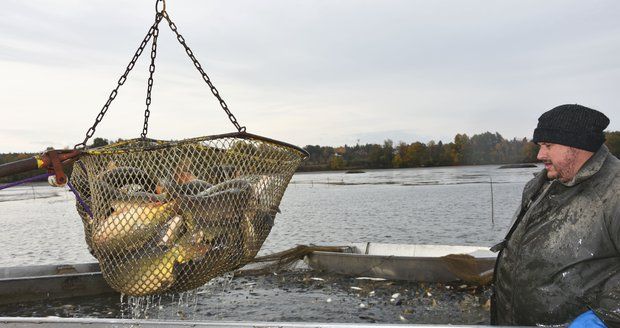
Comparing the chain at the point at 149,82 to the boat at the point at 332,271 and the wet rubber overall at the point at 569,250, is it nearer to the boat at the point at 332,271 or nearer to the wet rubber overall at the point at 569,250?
the wet rubber overall at the point at 569,250

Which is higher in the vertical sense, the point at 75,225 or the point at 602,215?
the point at 602,215

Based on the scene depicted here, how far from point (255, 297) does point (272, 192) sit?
594 centimetres

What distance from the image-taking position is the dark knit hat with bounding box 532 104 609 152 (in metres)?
3.33

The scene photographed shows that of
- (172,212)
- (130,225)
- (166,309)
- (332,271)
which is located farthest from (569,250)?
(332,271)

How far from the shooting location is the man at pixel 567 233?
312 centimetres

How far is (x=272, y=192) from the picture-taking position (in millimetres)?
4465

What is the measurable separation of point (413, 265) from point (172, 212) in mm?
6969

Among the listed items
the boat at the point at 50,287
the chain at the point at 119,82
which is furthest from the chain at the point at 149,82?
the boat at the point at 50,287

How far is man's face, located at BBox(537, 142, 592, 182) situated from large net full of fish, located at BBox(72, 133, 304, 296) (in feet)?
6.23

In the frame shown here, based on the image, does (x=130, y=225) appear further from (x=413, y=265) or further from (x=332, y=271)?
(x=332, y=271)

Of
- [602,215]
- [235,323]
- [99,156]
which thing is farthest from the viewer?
[99,156]

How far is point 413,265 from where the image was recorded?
10109mm

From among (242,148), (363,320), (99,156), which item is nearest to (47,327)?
(99,156)

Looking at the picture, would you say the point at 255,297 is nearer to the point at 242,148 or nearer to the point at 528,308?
the point at 242,148
